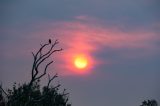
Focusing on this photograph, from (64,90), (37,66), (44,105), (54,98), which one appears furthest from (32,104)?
(54,98)

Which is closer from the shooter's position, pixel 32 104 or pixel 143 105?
pixel 32 104

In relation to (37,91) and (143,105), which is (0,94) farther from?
(143,105)

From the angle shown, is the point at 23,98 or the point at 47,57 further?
the point at 23,98

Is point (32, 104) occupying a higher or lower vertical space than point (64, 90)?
lower

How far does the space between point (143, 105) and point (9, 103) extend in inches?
3268

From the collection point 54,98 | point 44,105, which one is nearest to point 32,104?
point 44,105

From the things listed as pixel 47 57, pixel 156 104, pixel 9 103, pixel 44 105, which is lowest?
pixel 9 103

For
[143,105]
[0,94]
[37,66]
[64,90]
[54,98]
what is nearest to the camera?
[37,66]

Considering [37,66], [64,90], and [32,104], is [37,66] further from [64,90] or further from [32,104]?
[64,90]

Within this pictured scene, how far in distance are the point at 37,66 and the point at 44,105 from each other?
23582mm

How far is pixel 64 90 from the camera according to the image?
47.5 metres

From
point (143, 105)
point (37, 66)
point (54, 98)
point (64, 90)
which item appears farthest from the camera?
point (143, 105)

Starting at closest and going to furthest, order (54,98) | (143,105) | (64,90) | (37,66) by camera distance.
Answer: (37,66)
(64,90)
(54,98)
(143,105)

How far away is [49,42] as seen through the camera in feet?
120
